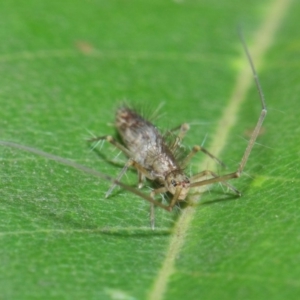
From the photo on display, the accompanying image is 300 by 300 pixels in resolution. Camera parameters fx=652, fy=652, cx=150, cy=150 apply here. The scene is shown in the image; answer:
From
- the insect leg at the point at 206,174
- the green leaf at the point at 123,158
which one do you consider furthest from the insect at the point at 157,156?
the green leaf at the point at 123,158

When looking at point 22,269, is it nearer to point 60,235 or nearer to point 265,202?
point 60,235

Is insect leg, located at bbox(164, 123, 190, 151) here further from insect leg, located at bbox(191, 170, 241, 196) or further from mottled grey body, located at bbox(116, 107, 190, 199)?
insect leg, located at bbox(191, 170, 241, 196)

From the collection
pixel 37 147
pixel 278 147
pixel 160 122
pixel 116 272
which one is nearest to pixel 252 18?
pixel 160 122

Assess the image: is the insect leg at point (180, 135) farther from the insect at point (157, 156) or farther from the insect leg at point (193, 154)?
the insect leg at point (193, 154)

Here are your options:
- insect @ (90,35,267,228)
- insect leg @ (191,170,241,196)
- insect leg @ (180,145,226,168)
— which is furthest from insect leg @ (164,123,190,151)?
insect leg @ (191,170,241,196)

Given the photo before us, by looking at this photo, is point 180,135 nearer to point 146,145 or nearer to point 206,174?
point 146,145

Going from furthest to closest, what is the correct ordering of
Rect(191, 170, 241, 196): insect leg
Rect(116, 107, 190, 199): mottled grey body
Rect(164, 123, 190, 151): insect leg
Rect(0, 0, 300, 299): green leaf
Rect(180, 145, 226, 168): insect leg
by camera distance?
1. Rect(164, 123, 190, 151): insect leg
2. Rect(116, 107, 190, 199): mottled grey body
3. Rect(180, 145, 226, 168): insect leg
4. Rect(191, 170, 241, 196): insect leg
5. Rect(0, 0, 300, 299): green leaf
